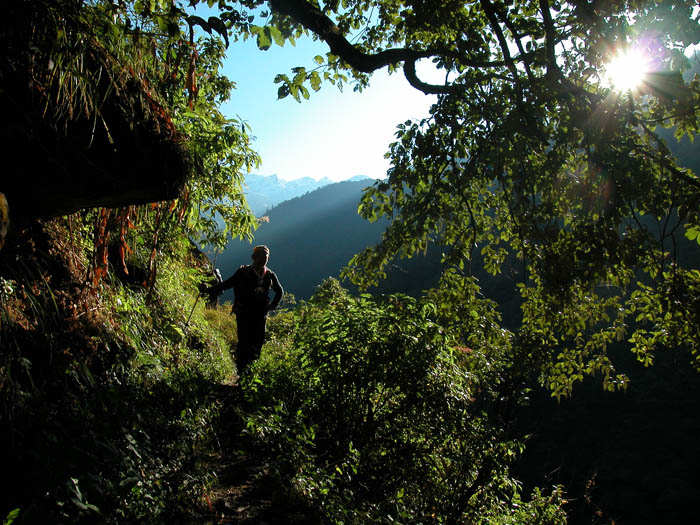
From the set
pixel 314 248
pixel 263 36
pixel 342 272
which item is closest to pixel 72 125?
pixel 263 36

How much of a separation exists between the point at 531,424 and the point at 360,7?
3750 centimetres

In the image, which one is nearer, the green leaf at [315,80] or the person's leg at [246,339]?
the green leaf at [315,80]

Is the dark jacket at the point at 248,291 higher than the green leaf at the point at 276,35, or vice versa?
the green leaf at the point at 276,35

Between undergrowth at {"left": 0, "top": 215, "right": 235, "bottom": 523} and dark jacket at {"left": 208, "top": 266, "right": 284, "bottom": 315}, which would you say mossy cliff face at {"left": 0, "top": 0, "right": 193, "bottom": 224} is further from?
dark jacket at {"left": 208, "top": 266, "right": 284, "bottom": 315}

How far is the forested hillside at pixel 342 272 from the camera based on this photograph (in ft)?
7.23

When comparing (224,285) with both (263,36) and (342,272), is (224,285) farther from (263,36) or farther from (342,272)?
(263,36)

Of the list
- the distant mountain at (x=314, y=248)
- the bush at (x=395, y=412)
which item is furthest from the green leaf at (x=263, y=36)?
the distant mountain at (x=314, y=248)

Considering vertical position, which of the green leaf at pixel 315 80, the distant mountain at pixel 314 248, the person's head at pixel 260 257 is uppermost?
the green leaf at pixel 315 80

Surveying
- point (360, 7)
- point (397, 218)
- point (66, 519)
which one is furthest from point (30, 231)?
point (360, 7)

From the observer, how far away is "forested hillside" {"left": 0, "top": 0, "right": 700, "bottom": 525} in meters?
2.21

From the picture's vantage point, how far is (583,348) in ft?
13.9

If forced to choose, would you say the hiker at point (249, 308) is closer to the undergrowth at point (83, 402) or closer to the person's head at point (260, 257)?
the person's head at point (260, 257)

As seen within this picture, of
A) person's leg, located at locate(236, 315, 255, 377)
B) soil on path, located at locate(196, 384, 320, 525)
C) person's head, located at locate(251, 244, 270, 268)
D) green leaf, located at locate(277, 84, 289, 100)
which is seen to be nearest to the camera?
soil on path, located at locate(196, 384, 320, 525)

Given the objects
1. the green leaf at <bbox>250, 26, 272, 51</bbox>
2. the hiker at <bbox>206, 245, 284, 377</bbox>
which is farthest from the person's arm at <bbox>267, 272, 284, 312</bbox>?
the green leaf at <bbox>250, 26, 272, 51</bbox>
